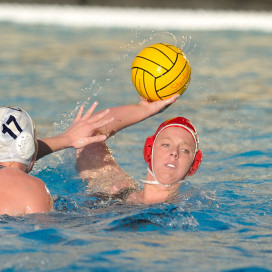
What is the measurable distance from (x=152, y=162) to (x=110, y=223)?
2.08 feet

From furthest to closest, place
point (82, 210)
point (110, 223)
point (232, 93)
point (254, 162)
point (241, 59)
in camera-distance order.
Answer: point (241, 59) → point (232, 93) → point (254, 162) → point (82, 210) → point (110, 223)

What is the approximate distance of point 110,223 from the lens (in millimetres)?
3682

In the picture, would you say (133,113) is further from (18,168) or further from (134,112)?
(18,168)

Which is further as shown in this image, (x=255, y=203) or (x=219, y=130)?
(x=219, y=130)

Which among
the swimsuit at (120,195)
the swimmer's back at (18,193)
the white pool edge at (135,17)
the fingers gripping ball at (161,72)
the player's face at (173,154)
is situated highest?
the white pool edge at (135,17)

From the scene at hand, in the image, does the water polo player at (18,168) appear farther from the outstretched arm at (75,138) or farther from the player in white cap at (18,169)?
the outstretched arm at (75,138)

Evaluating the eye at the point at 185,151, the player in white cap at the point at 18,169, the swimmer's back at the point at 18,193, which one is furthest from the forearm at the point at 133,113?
the swimmer's back at the point at 18,193

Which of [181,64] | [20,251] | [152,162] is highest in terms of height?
[181,64]

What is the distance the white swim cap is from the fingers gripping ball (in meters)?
Answer: 1.07

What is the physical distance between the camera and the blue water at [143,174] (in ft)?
10.5

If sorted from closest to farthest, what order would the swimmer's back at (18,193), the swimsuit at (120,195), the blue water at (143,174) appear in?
1. the blue water at (143,174)
2. the swimmer's back at (18,193)
3. the swimsuit at (120,195)

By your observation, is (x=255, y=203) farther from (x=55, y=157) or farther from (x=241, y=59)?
(x=241, y=59)

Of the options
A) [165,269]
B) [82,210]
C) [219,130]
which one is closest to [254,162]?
[219,130]

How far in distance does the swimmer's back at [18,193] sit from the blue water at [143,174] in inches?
3.8
